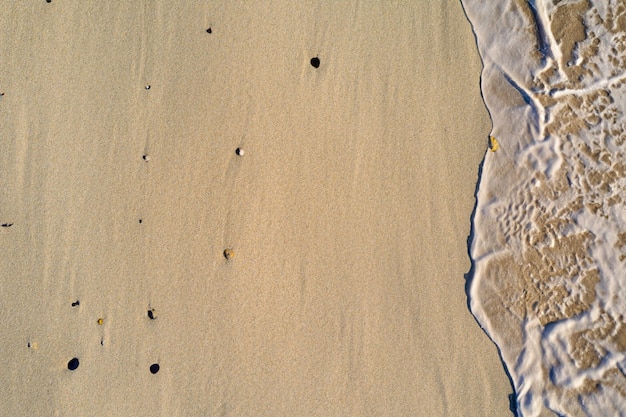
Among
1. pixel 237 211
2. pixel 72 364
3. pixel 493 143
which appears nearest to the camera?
pixel 72 364

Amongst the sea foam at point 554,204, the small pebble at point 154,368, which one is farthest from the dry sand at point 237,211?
the sea foam at point 554,204

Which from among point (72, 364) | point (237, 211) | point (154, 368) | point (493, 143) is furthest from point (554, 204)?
point (72, 364)

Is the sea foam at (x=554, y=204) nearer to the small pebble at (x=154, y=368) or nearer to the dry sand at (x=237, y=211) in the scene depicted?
the dry sand at (x=237, y=211)

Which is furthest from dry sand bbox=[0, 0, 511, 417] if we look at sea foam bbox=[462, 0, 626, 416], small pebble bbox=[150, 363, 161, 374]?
sea foam bbox=[462, 0, 626, 416]

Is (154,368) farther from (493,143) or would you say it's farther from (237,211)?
(493,143)

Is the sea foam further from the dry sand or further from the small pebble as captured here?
the small pebble

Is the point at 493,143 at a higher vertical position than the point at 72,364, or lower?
higher

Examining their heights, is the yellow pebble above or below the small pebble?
above

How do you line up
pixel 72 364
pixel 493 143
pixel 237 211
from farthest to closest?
pixel 493 143, pixel 237 211, pixel 72 364
